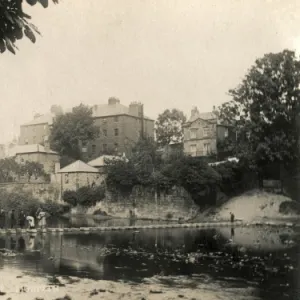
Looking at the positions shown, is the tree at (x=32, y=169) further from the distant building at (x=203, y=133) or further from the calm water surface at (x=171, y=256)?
the calm water surface at (x=171, y=256)

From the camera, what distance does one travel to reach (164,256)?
73.8 feet

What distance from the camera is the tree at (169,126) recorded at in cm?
8075

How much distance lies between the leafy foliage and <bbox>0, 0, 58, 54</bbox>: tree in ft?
155

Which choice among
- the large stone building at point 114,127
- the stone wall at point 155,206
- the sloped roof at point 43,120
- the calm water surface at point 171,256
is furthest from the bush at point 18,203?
the sloped roof at point 43,120

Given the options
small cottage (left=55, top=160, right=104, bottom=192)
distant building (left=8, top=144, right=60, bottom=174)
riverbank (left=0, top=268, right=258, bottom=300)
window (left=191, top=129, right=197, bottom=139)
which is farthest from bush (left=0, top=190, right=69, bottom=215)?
window (left=191, top=129, right=197, bottom=139)

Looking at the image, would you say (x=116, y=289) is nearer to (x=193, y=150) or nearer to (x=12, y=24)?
(x=12, y=24)

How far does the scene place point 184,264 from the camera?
19969 millimetres

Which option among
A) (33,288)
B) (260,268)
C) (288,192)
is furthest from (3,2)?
(288,192)

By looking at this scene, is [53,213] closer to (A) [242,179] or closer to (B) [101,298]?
(A) [242,179]

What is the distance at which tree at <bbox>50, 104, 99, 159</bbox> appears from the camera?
71125 millimetres

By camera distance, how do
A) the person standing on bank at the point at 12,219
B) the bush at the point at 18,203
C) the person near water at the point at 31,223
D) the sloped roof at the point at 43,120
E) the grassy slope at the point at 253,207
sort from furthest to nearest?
the sloped roof at the point at 43,120, the grassy slope at the point at 253,207, the bush at the point at 18,203, the person standing on bank at the point at 12,219, the person near water at the point at 31,223

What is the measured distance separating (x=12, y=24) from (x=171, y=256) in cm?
1732

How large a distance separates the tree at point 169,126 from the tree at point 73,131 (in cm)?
1201

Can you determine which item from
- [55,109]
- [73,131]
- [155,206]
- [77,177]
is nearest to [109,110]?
[73,131]
